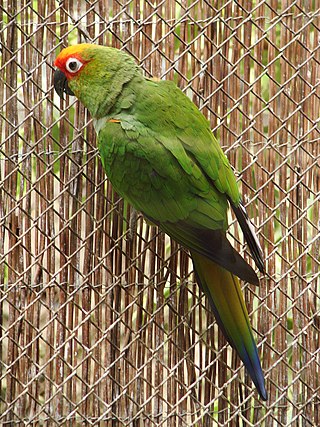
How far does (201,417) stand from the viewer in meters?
1.81

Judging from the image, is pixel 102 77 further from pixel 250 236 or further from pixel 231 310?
pixel 231 310

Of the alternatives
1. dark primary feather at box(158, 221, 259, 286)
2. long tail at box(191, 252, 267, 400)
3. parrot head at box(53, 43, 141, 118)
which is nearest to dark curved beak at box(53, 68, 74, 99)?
parrot head at box(53, 43, 141, 118)

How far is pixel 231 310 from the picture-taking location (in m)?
1.73

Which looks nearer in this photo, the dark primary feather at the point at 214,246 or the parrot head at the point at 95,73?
the dark primary feather at the point at 214,246

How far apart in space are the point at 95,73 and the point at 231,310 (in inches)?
29.1

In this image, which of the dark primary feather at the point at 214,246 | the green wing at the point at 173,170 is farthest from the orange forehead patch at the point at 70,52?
the dark primary feather at the point at 214,246

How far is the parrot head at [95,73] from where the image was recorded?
176 centimetres

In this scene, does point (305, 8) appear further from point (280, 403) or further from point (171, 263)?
point (280, 403)

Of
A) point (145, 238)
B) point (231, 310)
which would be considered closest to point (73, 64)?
point (145, 238)

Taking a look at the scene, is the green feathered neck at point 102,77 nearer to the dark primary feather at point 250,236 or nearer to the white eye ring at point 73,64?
the white eye ring at point 73,64

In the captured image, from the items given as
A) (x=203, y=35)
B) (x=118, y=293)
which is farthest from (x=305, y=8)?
(x=118, y=293)

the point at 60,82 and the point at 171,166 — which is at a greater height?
the point at 60,82

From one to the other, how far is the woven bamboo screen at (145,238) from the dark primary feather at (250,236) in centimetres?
12

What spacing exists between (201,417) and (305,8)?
1.20 metres
